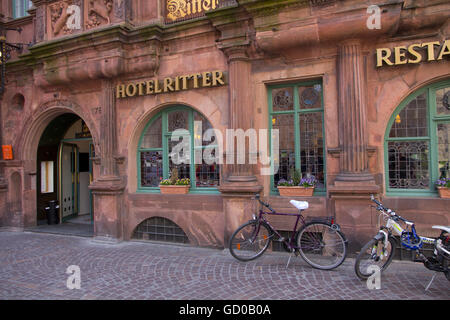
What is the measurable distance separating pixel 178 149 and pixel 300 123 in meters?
2.95

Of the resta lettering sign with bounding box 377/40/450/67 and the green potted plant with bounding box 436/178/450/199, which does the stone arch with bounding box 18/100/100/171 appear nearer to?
the resta lettering sign with bounding box 377/40/450/67

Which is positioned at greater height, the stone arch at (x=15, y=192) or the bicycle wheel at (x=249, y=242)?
the stone arch at (x=15, y=192)

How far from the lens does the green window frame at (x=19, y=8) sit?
1009 centimetres

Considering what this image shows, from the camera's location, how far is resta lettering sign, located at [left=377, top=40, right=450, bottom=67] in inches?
219

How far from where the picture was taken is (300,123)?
6691 millimetres

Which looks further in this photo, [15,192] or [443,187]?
[15,192]

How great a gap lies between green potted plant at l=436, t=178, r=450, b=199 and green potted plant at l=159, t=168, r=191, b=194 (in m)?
5.01

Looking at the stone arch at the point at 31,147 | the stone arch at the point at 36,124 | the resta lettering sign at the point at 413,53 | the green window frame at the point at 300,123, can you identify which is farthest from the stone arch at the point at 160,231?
the resta lettering sign at the point at 413,53

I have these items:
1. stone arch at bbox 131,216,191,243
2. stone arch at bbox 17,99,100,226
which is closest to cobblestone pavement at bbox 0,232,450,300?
stone arch at bbox 131,216,191,243

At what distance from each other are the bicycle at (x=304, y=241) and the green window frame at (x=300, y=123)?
1.13 meters

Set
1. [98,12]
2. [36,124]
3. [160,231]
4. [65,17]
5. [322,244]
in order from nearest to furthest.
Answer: [322,244], [160,231], [98,12], [65,17], [36,124]

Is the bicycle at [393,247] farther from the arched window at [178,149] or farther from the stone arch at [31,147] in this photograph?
the stone arch at [31,147]

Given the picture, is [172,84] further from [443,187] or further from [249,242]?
[443,187]

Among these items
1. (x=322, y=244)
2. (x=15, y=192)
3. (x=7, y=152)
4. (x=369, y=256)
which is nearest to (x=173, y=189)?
(x=322, y=244)
